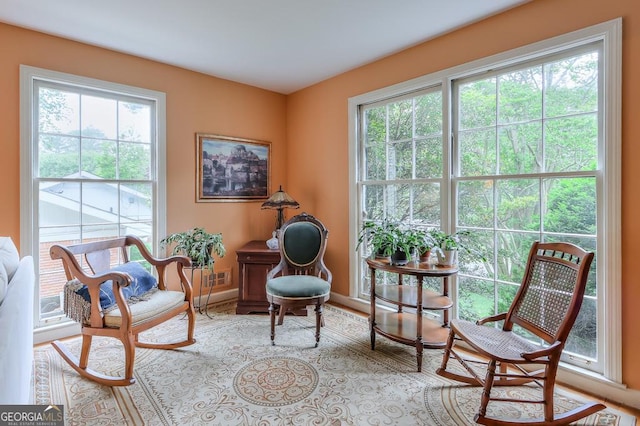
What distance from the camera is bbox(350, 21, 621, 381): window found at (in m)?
1.96

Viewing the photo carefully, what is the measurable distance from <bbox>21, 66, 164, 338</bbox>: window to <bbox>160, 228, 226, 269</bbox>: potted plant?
12.9 inches

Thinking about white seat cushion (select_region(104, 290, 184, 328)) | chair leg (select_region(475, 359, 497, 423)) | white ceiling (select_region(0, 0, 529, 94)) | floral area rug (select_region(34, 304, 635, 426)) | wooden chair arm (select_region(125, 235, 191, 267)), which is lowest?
floral area rug (select_region(34, 304, 635, 426))

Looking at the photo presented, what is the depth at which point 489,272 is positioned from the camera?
8.23 ft

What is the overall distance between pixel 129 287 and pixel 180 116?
1.86 m

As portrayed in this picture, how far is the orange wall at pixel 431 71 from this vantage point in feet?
6.11

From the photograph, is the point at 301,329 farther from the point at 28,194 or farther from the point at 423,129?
the point at 28,194


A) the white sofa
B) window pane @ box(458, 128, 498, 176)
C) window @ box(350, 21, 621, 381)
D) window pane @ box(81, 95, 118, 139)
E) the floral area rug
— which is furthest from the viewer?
window pane @ box(81, 95, 118, 139)

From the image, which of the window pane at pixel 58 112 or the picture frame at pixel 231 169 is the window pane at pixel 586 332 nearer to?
the picture frame at pixel 231 169

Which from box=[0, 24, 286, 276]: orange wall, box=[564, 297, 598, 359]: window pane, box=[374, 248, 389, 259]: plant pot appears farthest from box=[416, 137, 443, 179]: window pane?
box=[0, 24, 286, 276]: orange wall

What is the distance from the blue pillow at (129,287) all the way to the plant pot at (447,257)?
2.21 metres

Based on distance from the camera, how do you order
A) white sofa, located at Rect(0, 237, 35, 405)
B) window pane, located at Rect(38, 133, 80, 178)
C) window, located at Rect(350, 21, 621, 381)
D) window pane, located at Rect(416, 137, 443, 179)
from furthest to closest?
1. window pane, located at Rect(416, 137, 443, 179)
2. window pane, located at Rect(38, 133, 80, 178)
3. window, located at Rect(350, 21, 621, 381)
4. white sofa, located at Rect(0, 237, 35, 405)

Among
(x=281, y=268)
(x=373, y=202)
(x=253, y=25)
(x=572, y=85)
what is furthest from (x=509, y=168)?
(x=253, y=25)

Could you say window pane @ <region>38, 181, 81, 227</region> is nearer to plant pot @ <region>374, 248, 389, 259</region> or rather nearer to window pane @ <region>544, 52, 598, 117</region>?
plant pot @ <region>374, 248, 389, 259</region>

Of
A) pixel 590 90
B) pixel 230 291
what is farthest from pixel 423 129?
pixel 230 291
